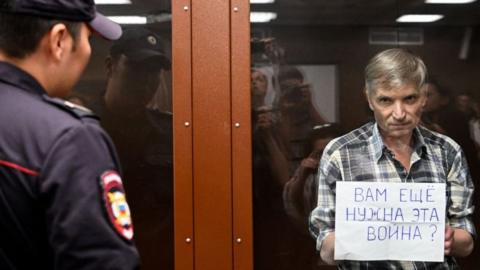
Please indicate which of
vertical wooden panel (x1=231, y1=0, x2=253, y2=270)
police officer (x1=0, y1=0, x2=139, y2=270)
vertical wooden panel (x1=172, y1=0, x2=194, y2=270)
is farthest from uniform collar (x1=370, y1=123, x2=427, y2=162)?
police officer (x1=0, y1=0, x2=139, y2=270)

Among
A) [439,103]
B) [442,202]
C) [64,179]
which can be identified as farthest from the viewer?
[439,103]

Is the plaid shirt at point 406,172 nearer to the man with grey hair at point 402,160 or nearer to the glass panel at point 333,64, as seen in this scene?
the man with grey hair at point 402,160

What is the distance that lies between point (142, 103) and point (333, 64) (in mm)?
796

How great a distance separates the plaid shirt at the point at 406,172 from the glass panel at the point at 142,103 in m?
0.70

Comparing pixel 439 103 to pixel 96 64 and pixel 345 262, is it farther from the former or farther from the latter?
pixel 96 64

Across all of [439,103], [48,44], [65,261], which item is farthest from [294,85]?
[65,261]

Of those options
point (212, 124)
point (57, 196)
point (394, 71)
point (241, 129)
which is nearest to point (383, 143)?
point (394, 71)

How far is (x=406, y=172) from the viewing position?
8.05 ft

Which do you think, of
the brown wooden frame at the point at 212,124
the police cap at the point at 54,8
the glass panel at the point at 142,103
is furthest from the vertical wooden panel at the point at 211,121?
the police cap at the point at 54,8

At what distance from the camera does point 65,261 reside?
128 cm

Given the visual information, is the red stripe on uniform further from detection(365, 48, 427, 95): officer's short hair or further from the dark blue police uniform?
detection(365, 48, 427, 95): officer's short hair

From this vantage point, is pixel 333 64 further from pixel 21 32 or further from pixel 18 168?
pixel 18 168

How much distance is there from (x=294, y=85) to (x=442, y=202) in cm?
74

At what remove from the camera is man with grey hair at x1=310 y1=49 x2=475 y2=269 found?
2.45 meters
